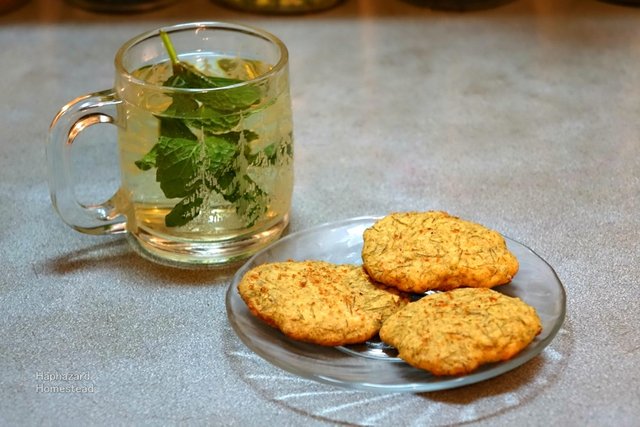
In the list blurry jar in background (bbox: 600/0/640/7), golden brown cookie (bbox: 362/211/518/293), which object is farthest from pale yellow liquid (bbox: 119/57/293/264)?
blurry jar in background (bbox: 600/0/640/7)

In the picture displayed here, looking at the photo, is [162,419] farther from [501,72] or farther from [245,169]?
[501,72]

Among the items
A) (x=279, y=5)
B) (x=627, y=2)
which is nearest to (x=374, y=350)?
(x=279, y=5)

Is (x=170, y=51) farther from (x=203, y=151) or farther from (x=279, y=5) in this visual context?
(x=279, y=5)

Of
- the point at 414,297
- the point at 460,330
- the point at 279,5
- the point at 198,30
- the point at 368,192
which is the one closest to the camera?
the point at 460,330

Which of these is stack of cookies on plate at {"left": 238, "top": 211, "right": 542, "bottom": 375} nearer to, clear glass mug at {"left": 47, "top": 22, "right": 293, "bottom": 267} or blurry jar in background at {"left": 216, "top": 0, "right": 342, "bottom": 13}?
clear glass mug at {"left": 47, "top": 22, "right": 293, "bottom": 267}

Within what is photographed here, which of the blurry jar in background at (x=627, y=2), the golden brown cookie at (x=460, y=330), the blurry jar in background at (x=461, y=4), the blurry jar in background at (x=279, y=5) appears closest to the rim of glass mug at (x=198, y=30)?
the golden brown cookie at (x=460, y=330)

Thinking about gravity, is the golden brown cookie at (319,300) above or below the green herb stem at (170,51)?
below

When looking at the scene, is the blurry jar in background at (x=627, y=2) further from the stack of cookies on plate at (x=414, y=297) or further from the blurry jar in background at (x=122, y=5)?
the stack of cookies on plate at (x=414, y=297)
